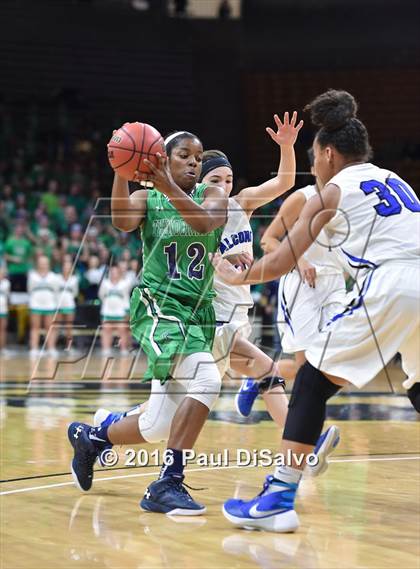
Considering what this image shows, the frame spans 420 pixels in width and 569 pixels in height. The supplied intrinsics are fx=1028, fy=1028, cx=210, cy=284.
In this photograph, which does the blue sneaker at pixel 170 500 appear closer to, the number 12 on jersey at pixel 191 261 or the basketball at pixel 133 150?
the number 12 on jersey at pixel 191 261

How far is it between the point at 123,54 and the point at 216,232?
19.3m

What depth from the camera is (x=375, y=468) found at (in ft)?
20.9

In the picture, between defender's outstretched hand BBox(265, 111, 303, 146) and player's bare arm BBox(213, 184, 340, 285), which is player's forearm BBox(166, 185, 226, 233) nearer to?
player's bare arm BBox(213, 184, 340, 285)

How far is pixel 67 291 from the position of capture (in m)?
17.1

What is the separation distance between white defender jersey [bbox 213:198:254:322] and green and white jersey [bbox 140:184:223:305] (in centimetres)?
125

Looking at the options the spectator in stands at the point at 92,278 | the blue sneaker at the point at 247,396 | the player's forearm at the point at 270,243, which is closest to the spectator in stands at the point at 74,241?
the spectator in stands at the point at 92,278

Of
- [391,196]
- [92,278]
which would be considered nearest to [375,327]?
[391,196]

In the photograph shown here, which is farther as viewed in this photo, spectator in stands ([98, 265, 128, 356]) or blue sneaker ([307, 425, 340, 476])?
spectator in stands ([98, 265, 128, 356])

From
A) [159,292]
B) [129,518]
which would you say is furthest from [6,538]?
[159,292]

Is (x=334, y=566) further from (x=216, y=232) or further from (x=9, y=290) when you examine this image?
(x=9, y=290)

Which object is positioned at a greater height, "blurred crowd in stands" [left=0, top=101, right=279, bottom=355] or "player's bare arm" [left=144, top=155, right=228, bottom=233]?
"player's bare arm" [left=144, top=155, right=228, bottom=233]

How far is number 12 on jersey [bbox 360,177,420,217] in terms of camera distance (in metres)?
4.48

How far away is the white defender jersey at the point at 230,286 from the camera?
262 inches

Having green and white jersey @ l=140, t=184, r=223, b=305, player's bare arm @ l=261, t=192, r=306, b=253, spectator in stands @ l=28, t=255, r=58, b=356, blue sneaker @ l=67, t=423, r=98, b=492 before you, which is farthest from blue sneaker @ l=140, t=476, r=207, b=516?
spectator in stands @ l=28, t=255, r=58, b=356
